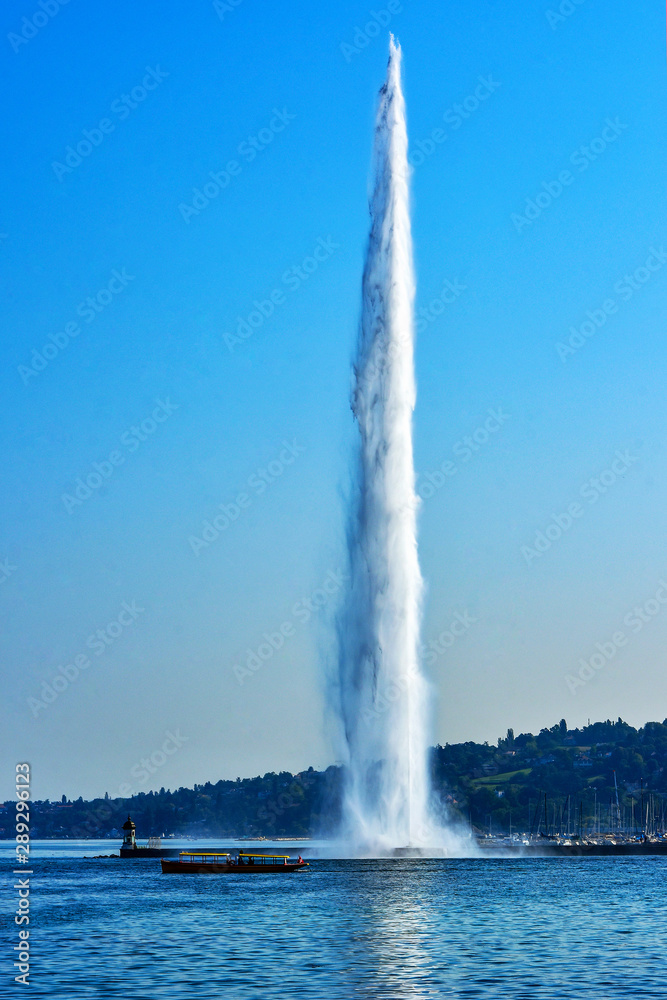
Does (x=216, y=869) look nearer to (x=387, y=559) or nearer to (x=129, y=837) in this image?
(x=387, y=559)

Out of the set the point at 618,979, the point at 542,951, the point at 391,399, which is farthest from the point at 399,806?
the point at 618,979

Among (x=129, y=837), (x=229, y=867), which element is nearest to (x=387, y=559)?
(x=229, y=867)

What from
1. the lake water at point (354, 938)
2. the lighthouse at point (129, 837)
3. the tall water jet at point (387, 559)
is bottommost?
the lighthouse at point (129, 837)

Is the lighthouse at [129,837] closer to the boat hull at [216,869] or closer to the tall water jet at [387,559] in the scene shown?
the boat hull at [216,869]

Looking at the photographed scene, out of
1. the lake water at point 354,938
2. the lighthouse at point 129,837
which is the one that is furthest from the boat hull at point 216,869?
the lighthouse at point 129,837

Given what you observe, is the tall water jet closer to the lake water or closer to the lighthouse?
the lake water

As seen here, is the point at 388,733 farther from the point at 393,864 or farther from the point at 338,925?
the point at 338,925
